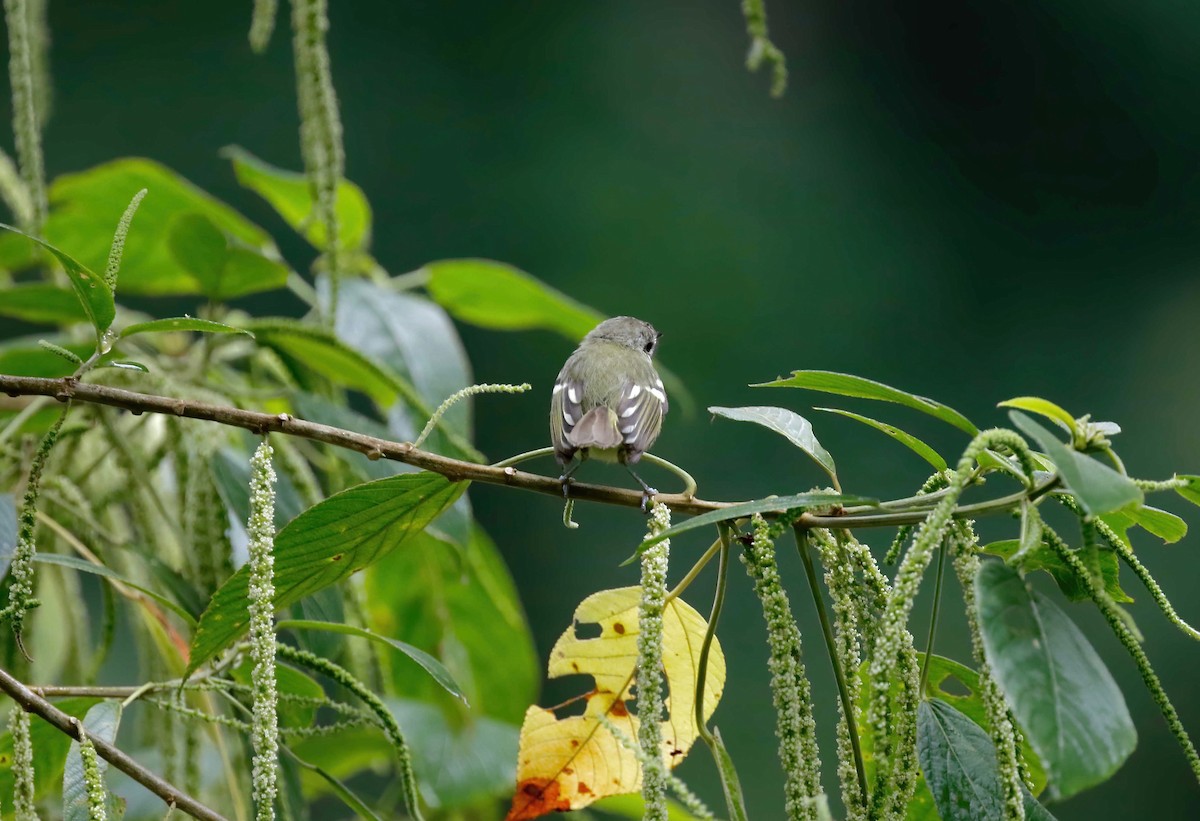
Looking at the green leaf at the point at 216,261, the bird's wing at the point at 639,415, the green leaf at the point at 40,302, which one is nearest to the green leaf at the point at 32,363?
the green leaf at the point at 40,302

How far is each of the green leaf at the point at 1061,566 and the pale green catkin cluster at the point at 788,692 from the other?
0.19 metres

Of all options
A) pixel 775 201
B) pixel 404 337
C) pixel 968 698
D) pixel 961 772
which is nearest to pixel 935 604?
pixel 961 772

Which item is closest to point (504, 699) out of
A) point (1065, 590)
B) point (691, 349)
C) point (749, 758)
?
point (1065, 590)

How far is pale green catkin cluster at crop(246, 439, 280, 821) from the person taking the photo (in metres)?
0.85

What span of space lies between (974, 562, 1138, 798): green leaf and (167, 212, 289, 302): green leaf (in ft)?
4.19

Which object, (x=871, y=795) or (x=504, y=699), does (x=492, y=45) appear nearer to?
(x=504, y=699)

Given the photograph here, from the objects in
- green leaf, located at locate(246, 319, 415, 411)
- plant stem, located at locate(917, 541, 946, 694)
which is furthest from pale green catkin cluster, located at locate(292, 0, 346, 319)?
plant stem, located at locate(917, 541, 946, 694)

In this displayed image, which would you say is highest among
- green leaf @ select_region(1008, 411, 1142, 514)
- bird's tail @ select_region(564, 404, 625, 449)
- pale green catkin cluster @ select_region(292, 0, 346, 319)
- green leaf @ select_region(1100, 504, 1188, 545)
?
pale green catkin cluster @ select_region(292, 0, 346, 319)

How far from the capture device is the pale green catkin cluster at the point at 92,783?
871mm

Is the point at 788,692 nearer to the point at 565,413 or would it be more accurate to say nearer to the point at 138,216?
the point at 565,413

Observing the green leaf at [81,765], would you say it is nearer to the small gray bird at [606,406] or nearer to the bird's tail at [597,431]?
the small gray bird at [606,406]

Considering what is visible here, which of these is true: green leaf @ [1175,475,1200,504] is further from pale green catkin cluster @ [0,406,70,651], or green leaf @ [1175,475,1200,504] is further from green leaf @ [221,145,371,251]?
green leaf @ [221,145,371,251]

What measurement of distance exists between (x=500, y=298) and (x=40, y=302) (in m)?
0.85

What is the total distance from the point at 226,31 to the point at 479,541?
5.91 meters
